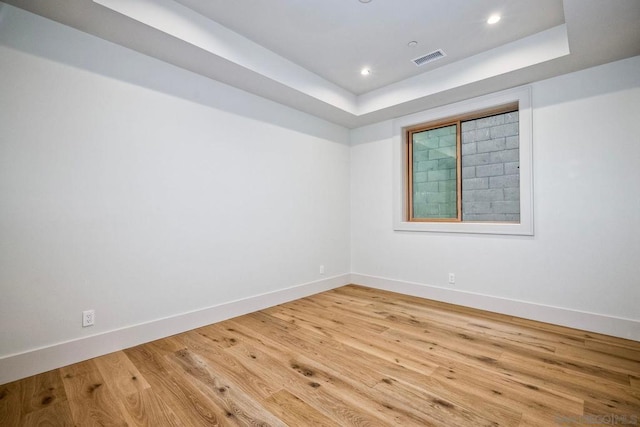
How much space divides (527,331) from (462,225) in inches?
50.3

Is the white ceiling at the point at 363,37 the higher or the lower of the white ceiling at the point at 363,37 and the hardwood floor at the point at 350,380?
the higher

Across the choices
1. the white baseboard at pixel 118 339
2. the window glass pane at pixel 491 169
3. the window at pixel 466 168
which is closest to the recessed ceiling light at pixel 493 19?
the window at pixel 466 168

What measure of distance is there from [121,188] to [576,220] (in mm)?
4156

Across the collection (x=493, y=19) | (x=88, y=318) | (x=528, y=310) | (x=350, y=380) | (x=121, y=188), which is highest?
(x=493, y=19)

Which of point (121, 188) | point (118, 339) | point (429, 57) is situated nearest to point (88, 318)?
point (118, 339)

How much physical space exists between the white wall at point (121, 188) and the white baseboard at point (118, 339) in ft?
0.20

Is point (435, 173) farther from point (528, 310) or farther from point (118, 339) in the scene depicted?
point (118, 339)

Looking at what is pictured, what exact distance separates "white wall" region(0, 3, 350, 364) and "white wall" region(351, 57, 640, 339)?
243 centimetres

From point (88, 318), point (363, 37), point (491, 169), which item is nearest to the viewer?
point (88, 318)

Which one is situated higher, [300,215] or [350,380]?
[300,215]

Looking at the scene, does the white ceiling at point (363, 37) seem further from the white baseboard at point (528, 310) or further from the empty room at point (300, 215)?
the white baseboard at point (528, 310)

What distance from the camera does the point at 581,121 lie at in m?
2.82

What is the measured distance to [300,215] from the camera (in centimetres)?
392

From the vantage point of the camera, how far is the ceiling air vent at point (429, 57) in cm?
303
